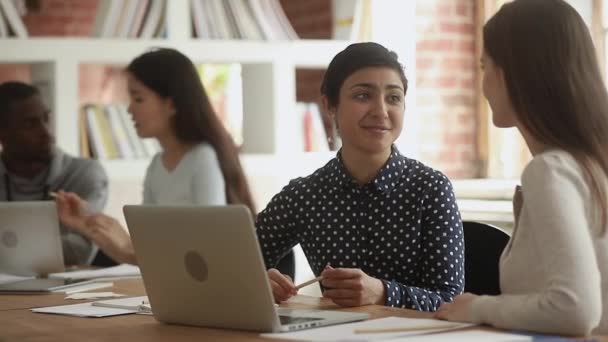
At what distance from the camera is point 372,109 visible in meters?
2.44

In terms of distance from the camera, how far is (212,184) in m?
3.35

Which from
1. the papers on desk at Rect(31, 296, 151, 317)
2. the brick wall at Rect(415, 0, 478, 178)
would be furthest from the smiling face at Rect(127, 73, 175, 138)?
the brick wall at Rect(415, 0, 478, 178)

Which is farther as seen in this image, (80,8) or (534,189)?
(80,8)

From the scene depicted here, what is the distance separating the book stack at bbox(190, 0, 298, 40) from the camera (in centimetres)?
414

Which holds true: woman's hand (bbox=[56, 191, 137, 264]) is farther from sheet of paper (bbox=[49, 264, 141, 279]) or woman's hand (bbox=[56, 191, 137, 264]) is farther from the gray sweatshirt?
the gray sweatshirt

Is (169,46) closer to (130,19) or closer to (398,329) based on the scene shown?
(130,19)

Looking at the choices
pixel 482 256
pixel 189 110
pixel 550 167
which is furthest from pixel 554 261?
pixel 189 110

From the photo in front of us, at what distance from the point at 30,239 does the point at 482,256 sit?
1281 mm

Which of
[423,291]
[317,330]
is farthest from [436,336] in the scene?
[423,291]

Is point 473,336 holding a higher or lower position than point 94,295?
higher

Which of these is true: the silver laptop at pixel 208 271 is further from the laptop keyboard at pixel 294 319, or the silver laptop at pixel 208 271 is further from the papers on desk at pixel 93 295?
the papers on desk at pixel 93 295

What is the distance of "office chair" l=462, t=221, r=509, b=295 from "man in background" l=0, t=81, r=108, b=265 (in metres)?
1.66

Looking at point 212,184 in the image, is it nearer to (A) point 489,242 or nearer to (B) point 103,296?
(B) point 103,296

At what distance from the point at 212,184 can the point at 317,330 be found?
1.68 meters
